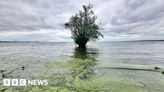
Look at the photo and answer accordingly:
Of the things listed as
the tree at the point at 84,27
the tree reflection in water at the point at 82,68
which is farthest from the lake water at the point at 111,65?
the tree at the point at 84,27

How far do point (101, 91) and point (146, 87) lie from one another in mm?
2506

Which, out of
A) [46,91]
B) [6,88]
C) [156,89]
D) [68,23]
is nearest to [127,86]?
[156,89]

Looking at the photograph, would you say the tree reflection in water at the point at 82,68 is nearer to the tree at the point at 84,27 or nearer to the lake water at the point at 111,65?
the lake water at the point at 111,65

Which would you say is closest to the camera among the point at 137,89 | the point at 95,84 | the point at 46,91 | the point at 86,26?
the point at 46,91

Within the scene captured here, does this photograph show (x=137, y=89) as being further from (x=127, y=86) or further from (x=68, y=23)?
(x=68, y=23)

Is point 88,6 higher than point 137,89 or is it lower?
higher

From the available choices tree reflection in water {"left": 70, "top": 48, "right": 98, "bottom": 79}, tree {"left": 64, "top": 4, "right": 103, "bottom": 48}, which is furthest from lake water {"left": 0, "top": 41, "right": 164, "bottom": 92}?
tree {"left": 64, "top": 4, "right": 103, "bottom": 48}

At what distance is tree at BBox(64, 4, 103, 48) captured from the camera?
42.7 meters

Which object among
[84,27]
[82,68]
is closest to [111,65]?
[82,68]

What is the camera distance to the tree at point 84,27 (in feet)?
140

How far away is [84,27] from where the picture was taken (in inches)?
1667

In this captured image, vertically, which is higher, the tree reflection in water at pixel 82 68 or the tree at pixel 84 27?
the tree at pixel 84 27

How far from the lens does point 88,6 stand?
43.9 meters

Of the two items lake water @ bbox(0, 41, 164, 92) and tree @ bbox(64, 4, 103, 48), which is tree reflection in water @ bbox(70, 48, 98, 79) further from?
tree @ bbox(64, 4, 103, 48)
